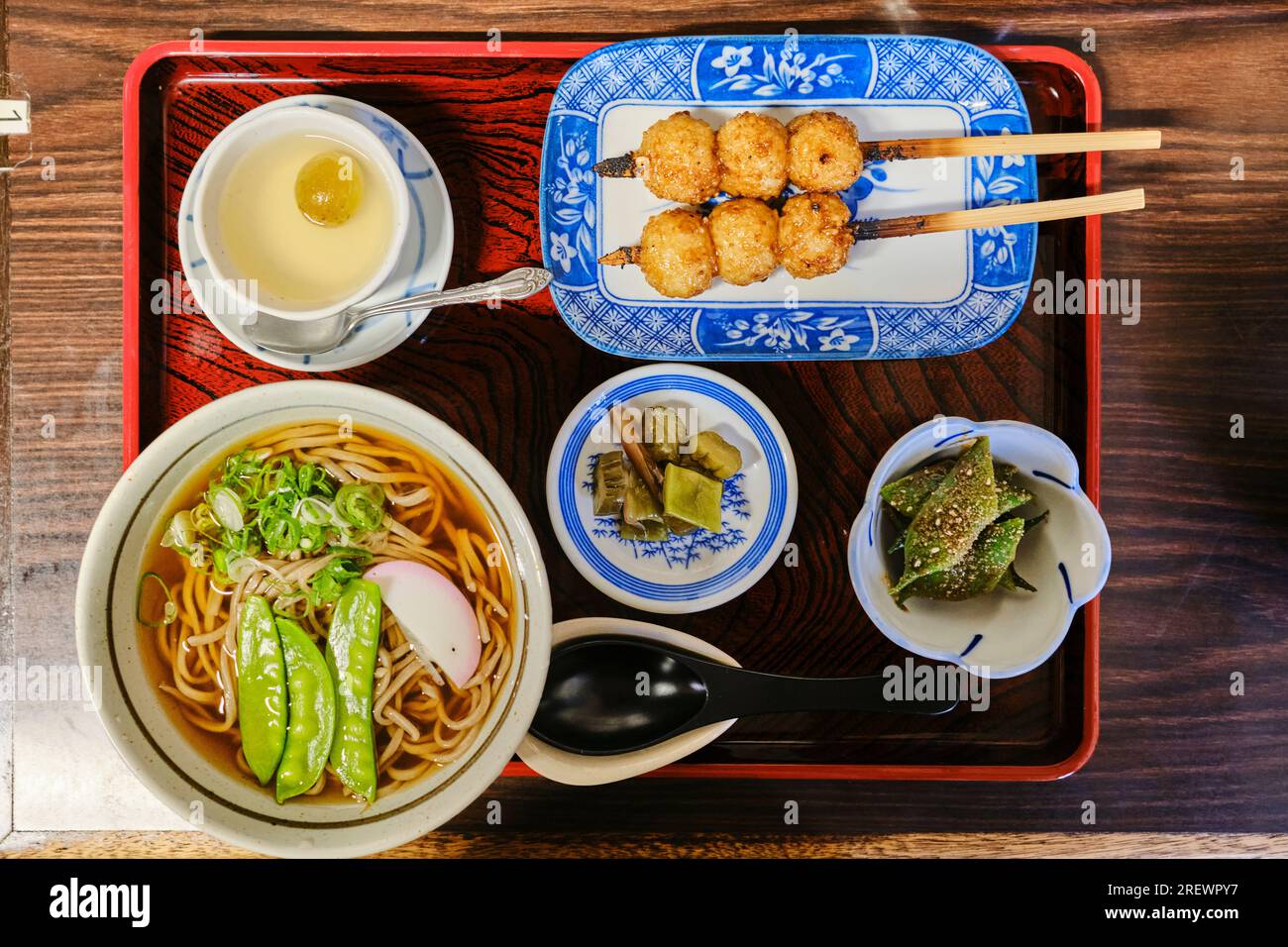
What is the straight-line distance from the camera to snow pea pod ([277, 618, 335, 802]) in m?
1.74

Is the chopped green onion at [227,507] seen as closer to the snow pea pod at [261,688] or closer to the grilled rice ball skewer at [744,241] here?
the snow pea pod at [261,688]

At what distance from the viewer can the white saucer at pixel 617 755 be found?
196 centimetres

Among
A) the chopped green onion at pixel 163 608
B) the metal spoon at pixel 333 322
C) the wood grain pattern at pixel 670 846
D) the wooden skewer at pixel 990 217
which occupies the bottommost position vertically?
the wood grain pattern at pixel 670 846

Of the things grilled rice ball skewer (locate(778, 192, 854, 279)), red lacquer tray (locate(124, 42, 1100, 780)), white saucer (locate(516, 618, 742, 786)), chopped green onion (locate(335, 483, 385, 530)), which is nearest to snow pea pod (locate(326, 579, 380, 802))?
chopped green onion (locate(335, 483, 385, 530))

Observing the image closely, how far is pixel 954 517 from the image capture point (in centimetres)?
183

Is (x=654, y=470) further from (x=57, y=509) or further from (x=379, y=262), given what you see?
(x=57, y=509)

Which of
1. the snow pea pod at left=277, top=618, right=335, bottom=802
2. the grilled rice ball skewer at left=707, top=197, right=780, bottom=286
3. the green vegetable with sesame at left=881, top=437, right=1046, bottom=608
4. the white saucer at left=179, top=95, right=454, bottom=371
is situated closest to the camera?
the snow pea pod at left=277, top=618, right=335, bottom=802

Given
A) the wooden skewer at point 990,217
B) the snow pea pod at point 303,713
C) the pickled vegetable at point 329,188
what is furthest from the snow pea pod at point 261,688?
the wooden skewer at point 990,217

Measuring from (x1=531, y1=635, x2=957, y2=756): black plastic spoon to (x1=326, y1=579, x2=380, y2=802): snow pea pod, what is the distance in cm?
40

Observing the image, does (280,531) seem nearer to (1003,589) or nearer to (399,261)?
(399,261)

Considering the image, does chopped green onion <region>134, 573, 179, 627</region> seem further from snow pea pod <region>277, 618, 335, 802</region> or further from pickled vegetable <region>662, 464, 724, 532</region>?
pickled vegetable <region>662, 464, 724, 532</region>

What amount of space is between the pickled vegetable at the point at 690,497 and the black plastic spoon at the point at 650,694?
0.98 ft

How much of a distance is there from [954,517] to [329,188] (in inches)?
60.1

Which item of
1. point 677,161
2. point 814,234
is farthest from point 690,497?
point 677,161
